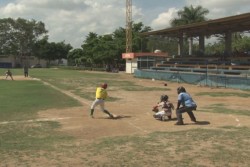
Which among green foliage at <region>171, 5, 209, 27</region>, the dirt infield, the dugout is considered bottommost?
the dirt infield

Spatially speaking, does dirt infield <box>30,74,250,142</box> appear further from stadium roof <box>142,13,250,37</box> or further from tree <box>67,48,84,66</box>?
tree <box>67,48,84,66</box>

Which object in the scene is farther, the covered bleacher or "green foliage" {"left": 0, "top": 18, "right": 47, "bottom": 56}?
"green foliage" {"left": 0, "top": 18, "right": 47, "bottom": 56}

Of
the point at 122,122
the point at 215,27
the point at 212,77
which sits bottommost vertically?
the point at 122,122

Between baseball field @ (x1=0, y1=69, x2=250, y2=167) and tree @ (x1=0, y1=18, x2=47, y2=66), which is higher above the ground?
tree @ (x1=0, y1=18, x2=47, y2=66)

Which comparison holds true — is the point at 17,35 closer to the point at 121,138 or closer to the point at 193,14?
the point at 193,14

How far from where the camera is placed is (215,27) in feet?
168

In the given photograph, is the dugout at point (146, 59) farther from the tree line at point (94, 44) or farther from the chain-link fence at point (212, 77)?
the chain-link fence at point (212, 77)

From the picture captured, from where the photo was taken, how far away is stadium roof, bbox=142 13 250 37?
4293cm

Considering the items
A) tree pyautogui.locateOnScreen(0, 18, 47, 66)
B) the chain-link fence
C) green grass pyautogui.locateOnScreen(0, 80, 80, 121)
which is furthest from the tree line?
green grass pyautogui.locateOnScreen(0, 80, 80, 121)

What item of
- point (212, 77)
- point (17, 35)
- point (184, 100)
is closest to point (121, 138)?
point (184, 100)

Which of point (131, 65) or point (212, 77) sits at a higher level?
point (131, 65)

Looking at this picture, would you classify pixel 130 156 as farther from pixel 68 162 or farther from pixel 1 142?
pixel 1 142

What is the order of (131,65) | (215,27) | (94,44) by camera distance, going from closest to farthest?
(215,27) → (131,65) → (94,44)

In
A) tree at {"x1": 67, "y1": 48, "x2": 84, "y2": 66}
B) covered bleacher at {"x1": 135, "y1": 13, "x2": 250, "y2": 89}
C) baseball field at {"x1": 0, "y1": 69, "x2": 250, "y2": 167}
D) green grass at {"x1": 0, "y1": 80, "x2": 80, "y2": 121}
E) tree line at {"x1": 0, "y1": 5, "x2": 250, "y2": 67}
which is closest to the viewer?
baseball field at {"x1": 0, "y1": 69, "x2": 250, "y2": 167}
